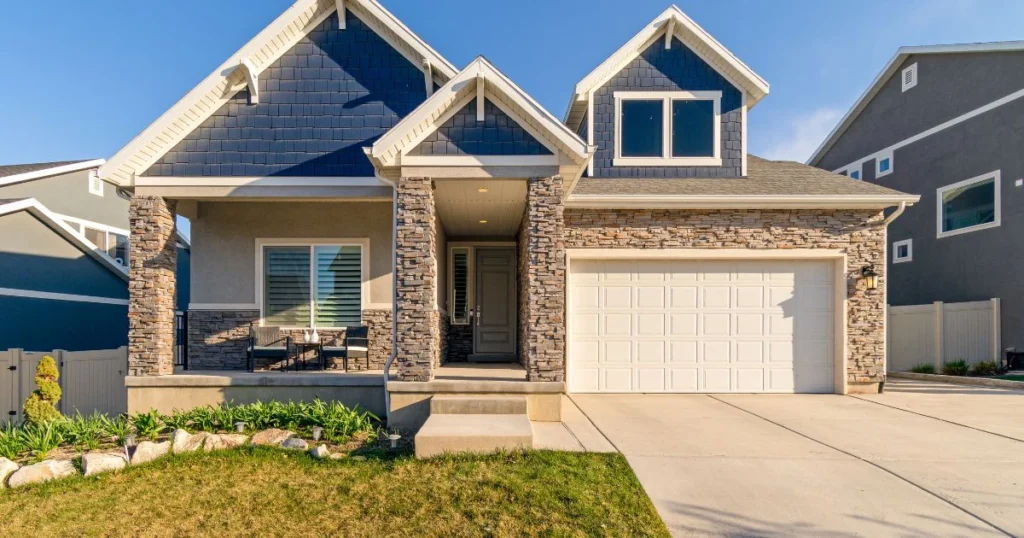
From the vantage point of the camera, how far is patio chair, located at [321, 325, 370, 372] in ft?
27.7

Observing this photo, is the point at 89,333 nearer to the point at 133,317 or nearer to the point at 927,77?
the point at 133,317

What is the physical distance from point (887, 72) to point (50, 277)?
22.9 m

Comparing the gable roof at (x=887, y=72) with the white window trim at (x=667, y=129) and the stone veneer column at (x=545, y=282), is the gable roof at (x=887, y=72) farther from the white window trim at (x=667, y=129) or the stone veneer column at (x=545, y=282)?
the stone veneer column at (x=545, y=282)

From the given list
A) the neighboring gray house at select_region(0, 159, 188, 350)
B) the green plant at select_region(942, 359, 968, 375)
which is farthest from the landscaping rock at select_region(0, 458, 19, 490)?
the green plant at select_region(942, 359, 968, 375)

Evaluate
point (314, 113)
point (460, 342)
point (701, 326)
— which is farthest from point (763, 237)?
point (314, 113)

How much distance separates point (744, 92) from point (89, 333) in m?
15.4

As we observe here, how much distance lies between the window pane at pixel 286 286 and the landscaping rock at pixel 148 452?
→ 12.5ft

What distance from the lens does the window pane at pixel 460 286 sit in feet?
37.5

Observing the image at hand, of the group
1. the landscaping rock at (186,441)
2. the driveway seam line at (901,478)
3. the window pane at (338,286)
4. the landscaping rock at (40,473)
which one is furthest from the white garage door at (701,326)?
the landscaping rock at (40,473)

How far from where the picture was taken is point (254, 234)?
9297mm

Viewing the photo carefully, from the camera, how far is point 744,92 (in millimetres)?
10367

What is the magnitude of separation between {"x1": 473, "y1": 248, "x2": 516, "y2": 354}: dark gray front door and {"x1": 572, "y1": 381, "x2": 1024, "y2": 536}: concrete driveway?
3439 mm

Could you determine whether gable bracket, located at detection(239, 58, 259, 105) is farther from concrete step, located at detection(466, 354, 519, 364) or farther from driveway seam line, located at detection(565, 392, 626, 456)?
driveway seam line, located at detection(565, 392, 626, 456)

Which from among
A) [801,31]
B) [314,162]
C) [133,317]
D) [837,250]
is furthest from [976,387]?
[133,317]
